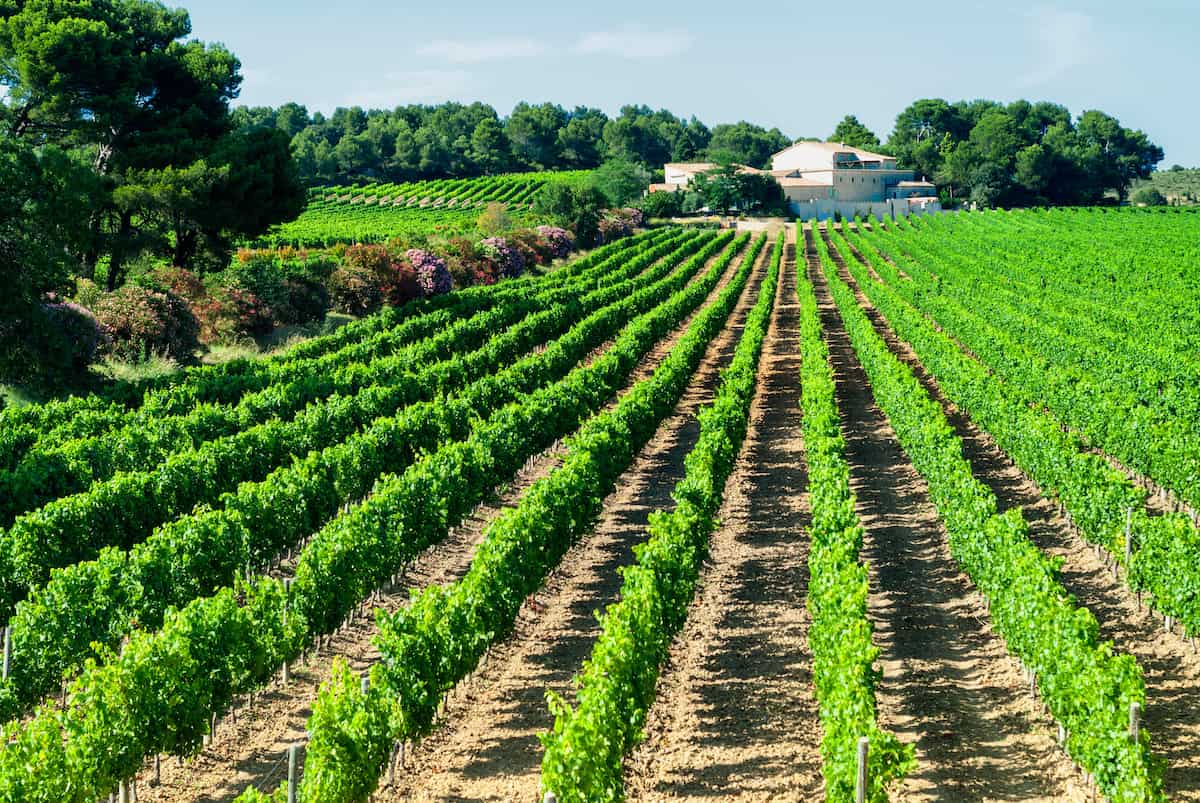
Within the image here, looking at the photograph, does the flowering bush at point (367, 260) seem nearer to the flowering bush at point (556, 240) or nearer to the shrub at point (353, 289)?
the shrub at point (353, 289)

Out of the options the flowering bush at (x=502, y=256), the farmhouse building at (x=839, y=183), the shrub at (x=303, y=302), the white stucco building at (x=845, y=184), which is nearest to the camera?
the shrub at (x=303, y=302)

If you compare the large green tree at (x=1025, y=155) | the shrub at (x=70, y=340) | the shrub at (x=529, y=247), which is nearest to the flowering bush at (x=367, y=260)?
the shrub at (x=70, y=340)

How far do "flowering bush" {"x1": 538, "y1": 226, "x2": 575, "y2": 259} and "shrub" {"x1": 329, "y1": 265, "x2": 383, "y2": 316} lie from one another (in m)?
27.8

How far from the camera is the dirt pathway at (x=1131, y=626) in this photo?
504 inches

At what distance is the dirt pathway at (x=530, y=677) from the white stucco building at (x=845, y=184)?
121237 millimetres

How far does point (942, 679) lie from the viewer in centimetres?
1468

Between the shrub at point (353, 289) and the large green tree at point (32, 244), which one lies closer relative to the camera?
the large green tree at point (32, 244)

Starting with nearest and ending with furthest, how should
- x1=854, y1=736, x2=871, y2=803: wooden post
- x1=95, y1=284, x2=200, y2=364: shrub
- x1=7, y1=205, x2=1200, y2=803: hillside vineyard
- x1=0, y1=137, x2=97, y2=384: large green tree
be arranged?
x1=854, y1=736, x2=871, y2=803: wooden post, x1=7, y1=205, x2=1200, y2=803: hillside vineyard, x1=0, y1=137, x2=97, y2=384: large green tree, x1=95, y1=284, x2=200, y2=364: shrub

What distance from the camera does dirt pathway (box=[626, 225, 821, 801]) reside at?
12383 millimetres

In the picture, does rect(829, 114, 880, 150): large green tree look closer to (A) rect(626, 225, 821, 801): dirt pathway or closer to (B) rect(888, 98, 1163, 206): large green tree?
(B) rect(888, 98, 1163, 206): large green tree

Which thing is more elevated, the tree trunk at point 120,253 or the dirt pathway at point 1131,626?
the tree trunk at point 120,253

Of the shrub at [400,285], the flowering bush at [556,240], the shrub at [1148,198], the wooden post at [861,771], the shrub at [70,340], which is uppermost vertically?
the shrub at [1148,198]

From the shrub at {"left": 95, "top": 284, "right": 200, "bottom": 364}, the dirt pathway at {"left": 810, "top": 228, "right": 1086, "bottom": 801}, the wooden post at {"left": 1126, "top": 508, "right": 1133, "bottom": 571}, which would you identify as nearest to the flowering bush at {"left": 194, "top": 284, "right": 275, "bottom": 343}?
the shrub at {"left": 95, "top": 284, "right": 200, "bottom": 364}

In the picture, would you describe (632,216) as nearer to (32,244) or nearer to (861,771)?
(32,244)
